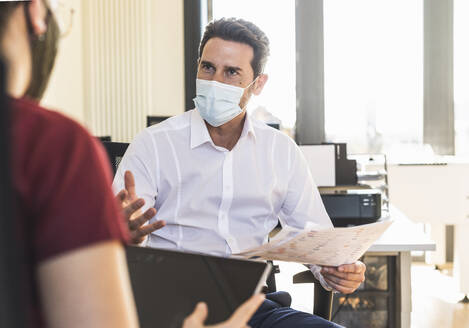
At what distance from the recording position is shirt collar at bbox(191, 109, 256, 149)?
1.74 metres

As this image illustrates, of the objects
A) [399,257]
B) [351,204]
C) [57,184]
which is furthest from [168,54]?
[57,184]

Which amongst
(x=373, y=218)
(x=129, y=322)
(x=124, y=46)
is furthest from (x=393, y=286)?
(x=124, y=46)

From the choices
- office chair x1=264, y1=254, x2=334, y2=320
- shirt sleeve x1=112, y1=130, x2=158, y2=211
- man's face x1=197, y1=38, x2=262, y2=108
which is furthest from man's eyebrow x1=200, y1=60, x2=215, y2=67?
office chair x1=264, y1=254, x2=334, y2=320

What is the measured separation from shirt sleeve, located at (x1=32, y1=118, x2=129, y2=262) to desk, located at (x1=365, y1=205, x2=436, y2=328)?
66.7 inches

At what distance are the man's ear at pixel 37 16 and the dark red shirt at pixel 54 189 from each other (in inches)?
3.1

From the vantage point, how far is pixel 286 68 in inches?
200

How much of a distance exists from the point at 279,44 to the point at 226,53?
130 inches

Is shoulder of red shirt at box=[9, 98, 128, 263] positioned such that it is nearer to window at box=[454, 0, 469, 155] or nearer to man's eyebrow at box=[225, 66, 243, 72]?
man's eyebrow at box=[225, 66, 243, 72]

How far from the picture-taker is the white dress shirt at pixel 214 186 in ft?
5.44

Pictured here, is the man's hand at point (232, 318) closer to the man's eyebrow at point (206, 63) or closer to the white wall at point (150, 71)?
the man's eyebrow at point (206, 63)

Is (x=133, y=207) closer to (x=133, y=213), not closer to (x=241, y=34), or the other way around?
(x=133, y=213)

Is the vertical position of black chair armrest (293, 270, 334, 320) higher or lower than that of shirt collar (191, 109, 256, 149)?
lower

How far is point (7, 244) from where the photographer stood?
41 centimetres

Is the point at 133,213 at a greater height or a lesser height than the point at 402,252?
greater
